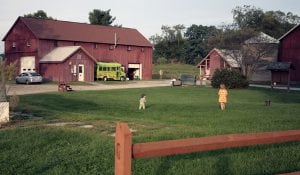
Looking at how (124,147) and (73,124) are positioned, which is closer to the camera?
(124,147)

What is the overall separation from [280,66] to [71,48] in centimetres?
2657

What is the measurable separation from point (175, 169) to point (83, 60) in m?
45.9

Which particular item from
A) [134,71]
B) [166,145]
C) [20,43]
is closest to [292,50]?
[134,71]

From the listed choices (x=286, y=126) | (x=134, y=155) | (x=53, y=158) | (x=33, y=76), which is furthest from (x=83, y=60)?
(x=134, y=155)

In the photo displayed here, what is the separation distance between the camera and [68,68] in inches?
1982

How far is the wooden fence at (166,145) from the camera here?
3400 millimetres

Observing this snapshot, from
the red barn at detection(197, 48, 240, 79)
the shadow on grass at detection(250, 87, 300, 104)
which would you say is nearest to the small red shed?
the red barn at detection(197, 48, 240, 79)

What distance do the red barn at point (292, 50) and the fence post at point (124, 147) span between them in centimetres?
5394

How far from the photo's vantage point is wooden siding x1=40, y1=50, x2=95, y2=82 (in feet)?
164

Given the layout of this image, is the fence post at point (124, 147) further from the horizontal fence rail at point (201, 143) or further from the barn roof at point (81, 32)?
the barn roof at point (81, 32)

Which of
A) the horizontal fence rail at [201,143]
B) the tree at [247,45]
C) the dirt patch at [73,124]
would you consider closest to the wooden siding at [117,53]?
the tree at [247,45]

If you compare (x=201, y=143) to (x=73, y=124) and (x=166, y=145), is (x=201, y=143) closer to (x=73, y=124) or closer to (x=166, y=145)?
(x=166, y=145)

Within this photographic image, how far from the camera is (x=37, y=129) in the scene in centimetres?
1095

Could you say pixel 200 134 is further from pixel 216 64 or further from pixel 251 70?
pixel 216 64
